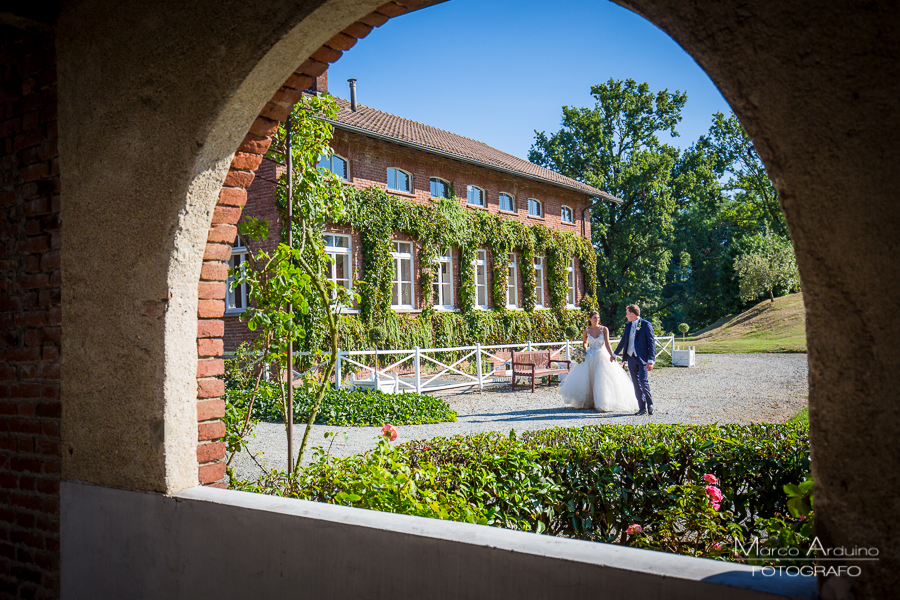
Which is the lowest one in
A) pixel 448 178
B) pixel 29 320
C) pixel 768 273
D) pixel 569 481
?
pixel 569 481

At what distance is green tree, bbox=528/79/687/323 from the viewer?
125 feet

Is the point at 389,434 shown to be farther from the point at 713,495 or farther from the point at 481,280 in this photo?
the point at 481,280

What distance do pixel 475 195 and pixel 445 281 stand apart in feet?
11.0

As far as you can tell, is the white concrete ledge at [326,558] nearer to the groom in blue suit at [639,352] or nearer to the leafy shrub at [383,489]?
the leafy shrub at [383,489]

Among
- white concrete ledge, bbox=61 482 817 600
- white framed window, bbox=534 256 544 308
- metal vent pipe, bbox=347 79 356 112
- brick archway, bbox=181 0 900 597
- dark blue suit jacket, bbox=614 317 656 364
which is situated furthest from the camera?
white framed window, bbox=534 256 544 308

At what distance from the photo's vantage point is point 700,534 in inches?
112

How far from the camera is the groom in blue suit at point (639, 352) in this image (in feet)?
36.1

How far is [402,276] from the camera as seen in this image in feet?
61.4

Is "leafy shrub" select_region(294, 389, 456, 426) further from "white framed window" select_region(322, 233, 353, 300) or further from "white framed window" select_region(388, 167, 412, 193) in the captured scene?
"white framed window" select_region(388, 167, 412, 193)

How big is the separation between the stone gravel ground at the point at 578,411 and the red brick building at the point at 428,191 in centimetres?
464

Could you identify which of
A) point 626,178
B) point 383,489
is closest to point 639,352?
point 383,489

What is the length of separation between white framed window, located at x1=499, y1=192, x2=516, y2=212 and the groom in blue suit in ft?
39.5

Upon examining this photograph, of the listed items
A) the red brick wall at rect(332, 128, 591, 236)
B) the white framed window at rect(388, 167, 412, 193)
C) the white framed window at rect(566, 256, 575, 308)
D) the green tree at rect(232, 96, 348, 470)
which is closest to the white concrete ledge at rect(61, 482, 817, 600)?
the green tree at rect(232, 96, 348, 470)

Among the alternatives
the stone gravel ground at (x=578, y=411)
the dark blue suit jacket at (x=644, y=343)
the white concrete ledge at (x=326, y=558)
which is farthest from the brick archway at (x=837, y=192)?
the dark blue suit jacket at (x=644, y=343)
